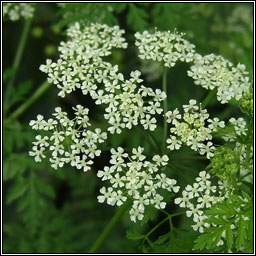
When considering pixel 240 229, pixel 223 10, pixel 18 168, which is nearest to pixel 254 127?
pixel 240 229

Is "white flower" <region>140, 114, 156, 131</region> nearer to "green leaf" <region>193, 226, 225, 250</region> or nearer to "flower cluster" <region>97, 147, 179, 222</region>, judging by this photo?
"flower cluster" <region>97, 147, 179, 222</region>

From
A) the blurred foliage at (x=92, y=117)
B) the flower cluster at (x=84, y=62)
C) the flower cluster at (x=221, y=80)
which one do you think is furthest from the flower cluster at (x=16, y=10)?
the flower cluster at (x=221, y=80)

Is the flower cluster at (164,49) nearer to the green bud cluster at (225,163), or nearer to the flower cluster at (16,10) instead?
the green bud cluster at (225,163)

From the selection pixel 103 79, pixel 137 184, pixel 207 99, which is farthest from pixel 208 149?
pixel 103 79

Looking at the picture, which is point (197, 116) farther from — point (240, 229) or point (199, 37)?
point (199, 37)

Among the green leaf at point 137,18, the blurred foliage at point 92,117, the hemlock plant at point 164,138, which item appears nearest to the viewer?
the hemlock plant at point 164,138

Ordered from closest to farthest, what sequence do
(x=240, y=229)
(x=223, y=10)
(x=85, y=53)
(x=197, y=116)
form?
(x=240, y=229)
(x=197, y=116)
(x=85, y=53)
(x=223, y=10)

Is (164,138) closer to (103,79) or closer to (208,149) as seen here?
(208,149)
